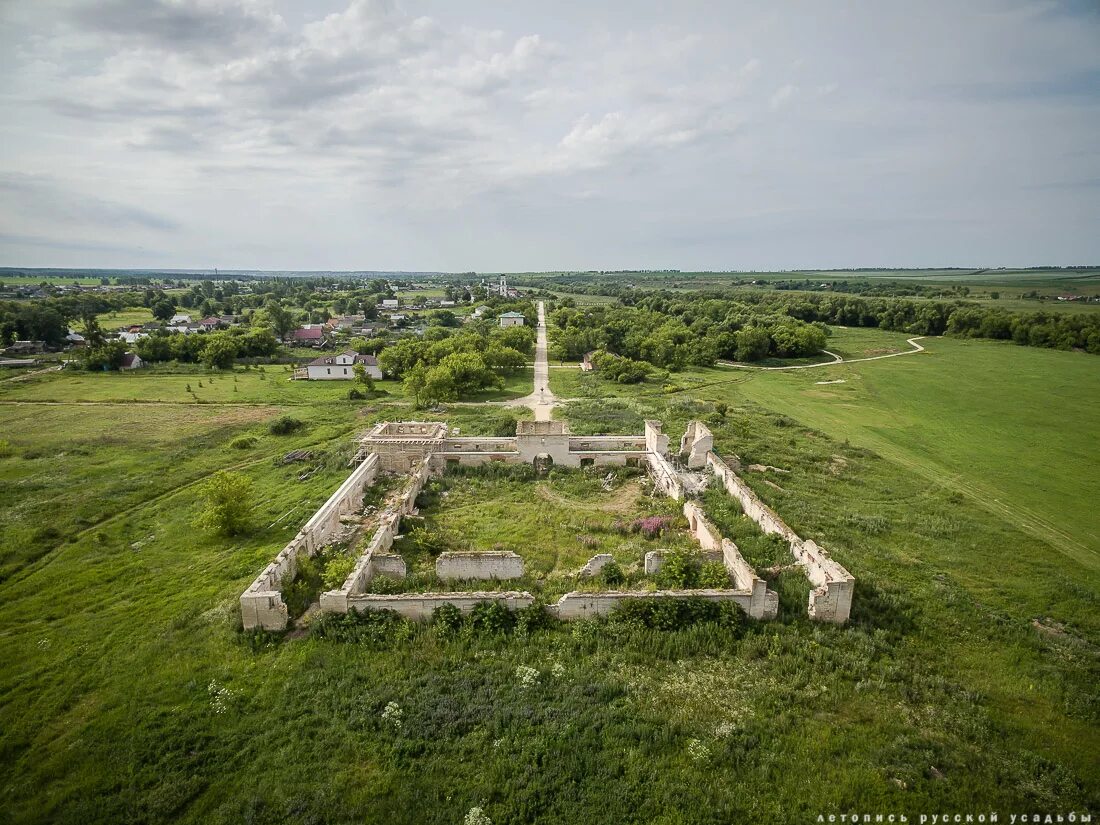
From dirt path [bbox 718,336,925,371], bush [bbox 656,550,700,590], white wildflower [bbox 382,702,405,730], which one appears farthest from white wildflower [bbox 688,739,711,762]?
dirt path [bbox 718,336,925,371]

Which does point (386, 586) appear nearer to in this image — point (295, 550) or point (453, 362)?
point (295, 550)

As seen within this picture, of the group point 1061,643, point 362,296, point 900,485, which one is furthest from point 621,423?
point 362,296

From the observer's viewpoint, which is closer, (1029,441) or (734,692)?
(734,692)

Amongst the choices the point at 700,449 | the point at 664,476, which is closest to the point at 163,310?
the point at 700,449

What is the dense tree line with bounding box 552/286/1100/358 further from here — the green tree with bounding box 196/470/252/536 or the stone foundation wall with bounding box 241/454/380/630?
the green tree with bounding box 196/470/252/536

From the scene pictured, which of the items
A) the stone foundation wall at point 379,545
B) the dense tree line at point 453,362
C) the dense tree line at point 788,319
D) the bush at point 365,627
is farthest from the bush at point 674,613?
the dense tree line at point 788,319

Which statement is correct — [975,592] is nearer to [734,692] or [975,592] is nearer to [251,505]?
[734,692]
